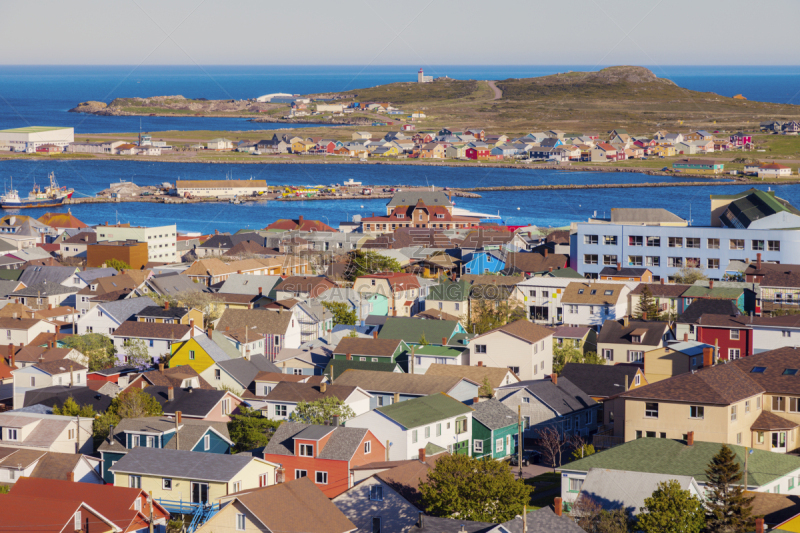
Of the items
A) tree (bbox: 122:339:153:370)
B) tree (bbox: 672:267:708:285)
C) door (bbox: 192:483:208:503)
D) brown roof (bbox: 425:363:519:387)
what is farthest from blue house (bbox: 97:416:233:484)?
tree (bbox: 672:267:708:285)

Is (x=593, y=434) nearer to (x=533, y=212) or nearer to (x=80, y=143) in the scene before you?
(x=533, y=212)

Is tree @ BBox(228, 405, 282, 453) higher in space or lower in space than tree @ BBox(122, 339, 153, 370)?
higher

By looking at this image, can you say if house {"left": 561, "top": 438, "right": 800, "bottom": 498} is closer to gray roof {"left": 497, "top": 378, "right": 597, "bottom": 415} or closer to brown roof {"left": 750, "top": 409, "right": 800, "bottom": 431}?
brown roof {"left": 750, "top": 409, "right": 800, "bottom": 431}

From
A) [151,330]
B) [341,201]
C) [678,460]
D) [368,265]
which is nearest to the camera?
[678,460]

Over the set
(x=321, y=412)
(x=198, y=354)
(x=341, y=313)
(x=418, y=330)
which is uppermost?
(x=321, y=412)

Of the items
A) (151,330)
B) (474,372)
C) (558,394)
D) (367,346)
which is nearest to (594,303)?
(367,346)

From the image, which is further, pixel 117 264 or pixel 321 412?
pixel 117 264

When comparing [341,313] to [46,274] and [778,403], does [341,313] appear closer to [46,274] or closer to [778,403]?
[46,274]
